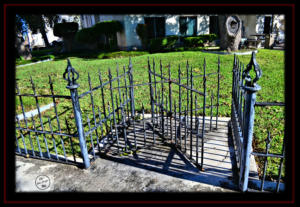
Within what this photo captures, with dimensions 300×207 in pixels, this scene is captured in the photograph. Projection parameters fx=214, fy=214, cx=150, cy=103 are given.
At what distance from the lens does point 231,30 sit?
12883mm

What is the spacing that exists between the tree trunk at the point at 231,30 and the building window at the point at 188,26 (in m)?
7.54

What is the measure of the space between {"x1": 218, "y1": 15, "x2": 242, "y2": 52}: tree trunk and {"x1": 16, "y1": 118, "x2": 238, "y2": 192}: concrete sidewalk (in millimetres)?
10716

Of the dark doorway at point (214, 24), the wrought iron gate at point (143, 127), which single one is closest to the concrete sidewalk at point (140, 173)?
the wrought iron gate at point (143, 127)

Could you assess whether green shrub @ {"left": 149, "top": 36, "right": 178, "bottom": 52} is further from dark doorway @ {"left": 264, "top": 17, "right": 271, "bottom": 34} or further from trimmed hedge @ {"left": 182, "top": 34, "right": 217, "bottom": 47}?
dark doorway @ {"left": 264, "top": 17, "right": 271, "bottom": 34}

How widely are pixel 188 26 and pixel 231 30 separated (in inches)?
331

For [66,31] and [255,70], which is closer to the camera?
[255,70]

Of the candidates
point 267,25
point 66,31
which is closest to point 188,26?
point 267,25

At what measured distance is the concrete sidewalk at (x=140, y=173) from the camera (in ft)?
10.1

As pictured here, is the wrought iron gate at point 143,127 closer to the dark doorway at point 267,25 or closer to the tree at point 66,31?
the tree at point 66,31

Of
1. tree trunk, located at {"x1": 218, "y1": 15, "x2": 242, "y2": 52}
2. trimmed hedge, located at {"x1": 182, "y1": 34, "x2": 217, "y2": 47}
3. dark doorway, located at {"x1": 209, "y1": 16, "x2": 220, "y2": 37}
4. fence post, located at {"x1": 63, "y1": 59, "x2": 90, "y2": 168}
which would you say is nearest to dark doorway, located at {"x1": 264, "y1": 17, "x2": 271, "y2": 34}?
dark doorway, located at {"x1": 209, "y1": 16, "x2": 220, "y2": 37}

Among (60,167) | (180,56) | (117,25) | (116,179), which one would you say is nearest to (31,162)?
(60,167)

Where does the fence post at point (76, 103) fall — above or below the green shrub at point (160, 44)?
below

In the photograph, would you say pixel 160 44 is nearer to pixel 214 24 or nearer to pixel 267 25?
pixel 214 24
